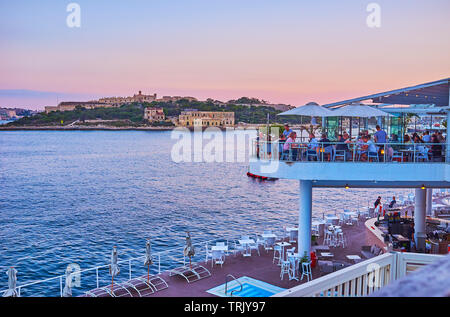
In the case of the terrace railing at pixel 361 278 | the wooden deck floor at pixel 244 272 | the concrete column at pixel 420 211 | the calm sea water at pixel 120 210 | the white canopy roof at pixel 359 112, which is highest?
the white canopy roof at pixel 359 112

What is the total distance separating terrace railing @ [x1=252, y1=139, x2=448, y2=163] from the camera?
520 inches

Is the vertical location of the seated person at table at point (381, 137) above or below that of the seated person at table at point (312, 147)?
above

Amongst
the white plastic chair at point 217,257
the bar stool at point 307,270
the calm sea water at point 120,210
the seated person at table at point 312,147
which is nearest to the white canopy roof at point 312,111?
the seated person at table at point 312,147

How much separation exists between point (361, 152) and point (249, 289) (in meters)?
5.58

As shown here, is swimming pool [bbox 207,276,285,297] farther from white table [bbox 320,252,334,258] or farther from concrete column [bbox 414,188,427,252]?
concrete column [bbox 414,188,427,252]

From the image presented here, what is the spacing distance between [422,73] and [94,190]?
141 feet

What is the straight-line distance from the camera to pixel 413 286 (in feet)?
5.65

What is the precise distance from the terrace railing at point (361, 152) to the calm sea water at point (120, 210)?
44.1ft

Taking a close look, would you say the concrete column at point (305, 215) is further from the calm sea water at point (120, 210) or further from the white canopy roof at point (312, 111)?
the calm sea water at point (120, 210)

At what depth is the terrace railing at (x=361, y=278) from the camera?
15.6 ft

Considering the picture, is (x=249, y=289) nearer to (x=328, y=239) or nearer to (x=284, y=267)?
(x=284, y=267)

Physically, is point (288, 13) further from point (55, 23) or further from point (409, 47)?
point (55, 23)

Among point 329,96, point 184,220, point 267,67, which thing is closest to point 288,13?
point 184,220

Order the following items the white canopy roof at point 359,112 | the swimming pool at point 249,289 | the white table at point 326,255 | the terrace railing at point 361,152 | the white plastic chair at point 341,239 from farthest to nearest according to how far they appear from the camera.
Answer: the white plastic chair at point 341,239 → the white table at point 326,255 → the white canopy roof at point 359,112 → the terrace railing at point 361,152 → the swimming pool at point 249,289
